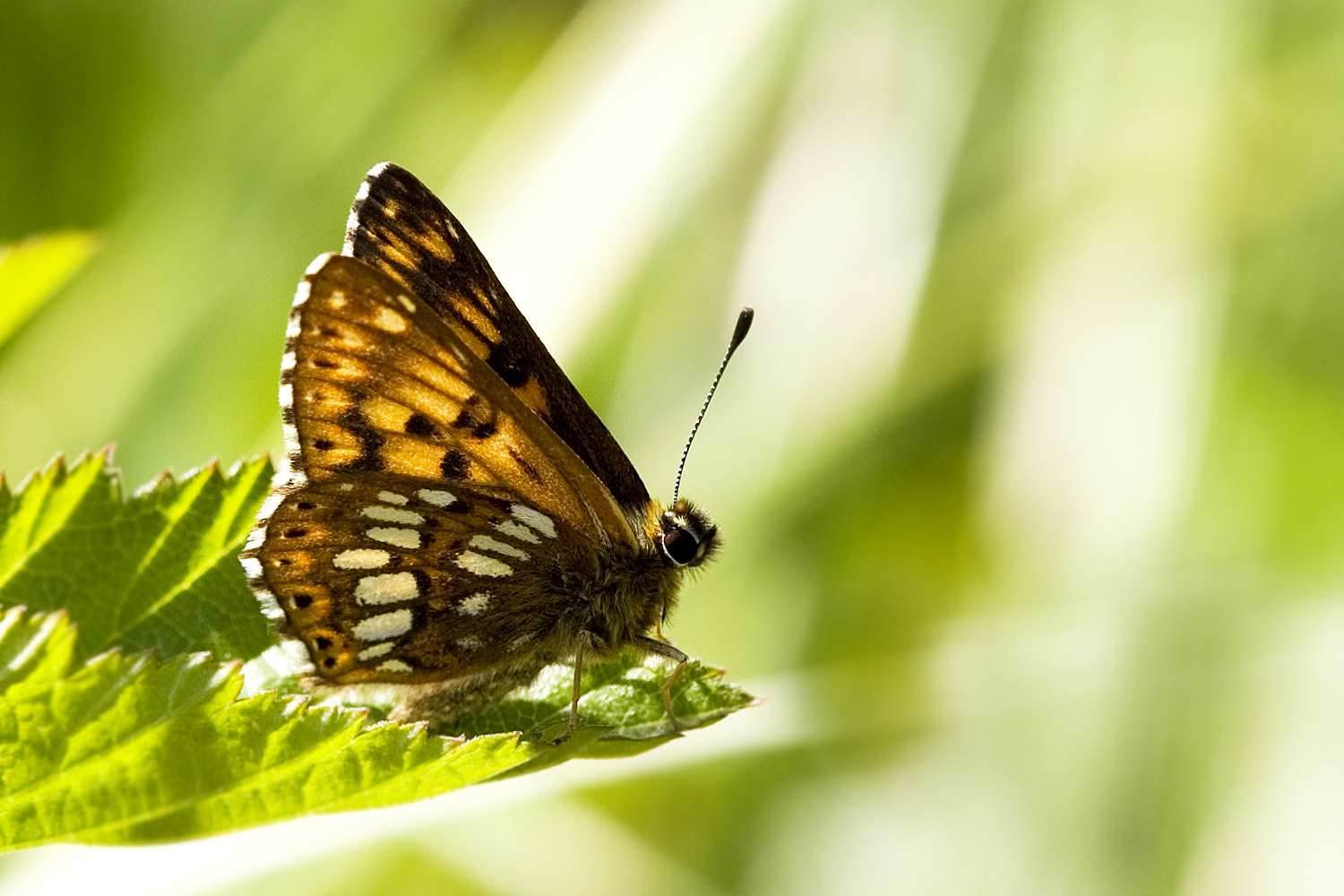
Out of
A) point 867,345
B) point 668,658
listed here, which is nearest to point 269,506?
point 668,658

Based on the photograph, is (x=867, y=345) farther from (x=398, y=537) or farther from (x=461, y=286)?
(x=398, y=537)

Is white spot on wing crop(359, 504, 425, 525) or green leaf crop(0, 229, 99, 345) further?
white spot on wing crop(359, 504, 425, 525)

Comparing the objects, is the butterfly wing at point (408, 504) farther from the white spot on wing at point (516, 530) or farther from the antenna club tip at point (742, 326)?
the antenna club tip at point (742, 326)

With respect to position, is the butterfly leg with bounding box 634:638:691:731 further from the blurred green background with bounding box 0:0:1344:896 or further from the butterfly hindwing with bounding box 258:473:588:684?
the blurred green background with bounding box 0:0:1344:896

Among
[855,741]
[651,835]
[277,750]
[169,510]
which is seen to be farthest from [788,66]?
[277,750]

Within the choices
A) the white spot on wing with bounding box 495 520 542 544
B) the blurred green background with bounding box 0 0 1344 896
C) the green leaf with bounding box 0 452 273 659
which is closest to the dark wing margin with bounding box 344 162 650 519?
the white spot on wing with bounding box 495 520 542 544

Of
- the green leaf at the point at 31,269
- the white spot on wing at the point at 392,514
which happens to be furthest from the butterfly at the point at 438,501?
the green leaf at the point at 31,269

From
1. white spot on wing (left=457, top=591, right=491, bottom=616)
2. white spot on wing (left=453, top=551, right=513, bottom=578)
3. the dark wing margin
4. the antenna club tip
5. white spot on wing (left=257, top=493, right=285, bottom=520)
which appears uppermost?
the antenna club tip
